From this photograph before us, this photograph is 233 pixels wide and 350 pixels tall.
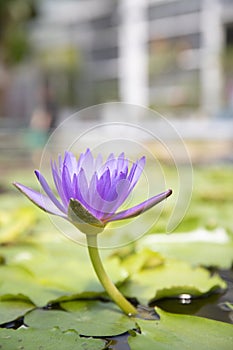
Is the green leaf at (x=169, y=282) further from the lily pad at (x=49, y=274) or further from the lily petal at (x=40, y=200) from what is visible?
the lily petal at (x=40, y=200)

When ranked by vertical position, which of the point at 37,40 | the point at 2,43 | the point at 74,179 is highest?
the point at 37,40

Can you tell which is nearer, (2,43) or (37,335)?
(37,335)

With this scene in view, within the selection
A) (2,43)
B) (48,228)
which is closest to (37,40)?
(2,43)

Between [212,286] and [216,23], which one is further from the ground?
[216,23]

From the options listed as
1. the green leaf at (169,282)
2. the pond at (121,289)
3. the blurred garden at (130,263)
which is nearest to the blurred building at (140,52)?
the blurred garden at (130,263)

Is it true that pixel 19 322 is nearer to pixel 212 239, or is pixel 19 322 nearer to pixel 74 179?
pixel 74 179

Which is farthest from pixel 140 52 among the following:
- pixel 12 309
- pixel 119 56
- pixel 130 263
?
pixel 12 309
